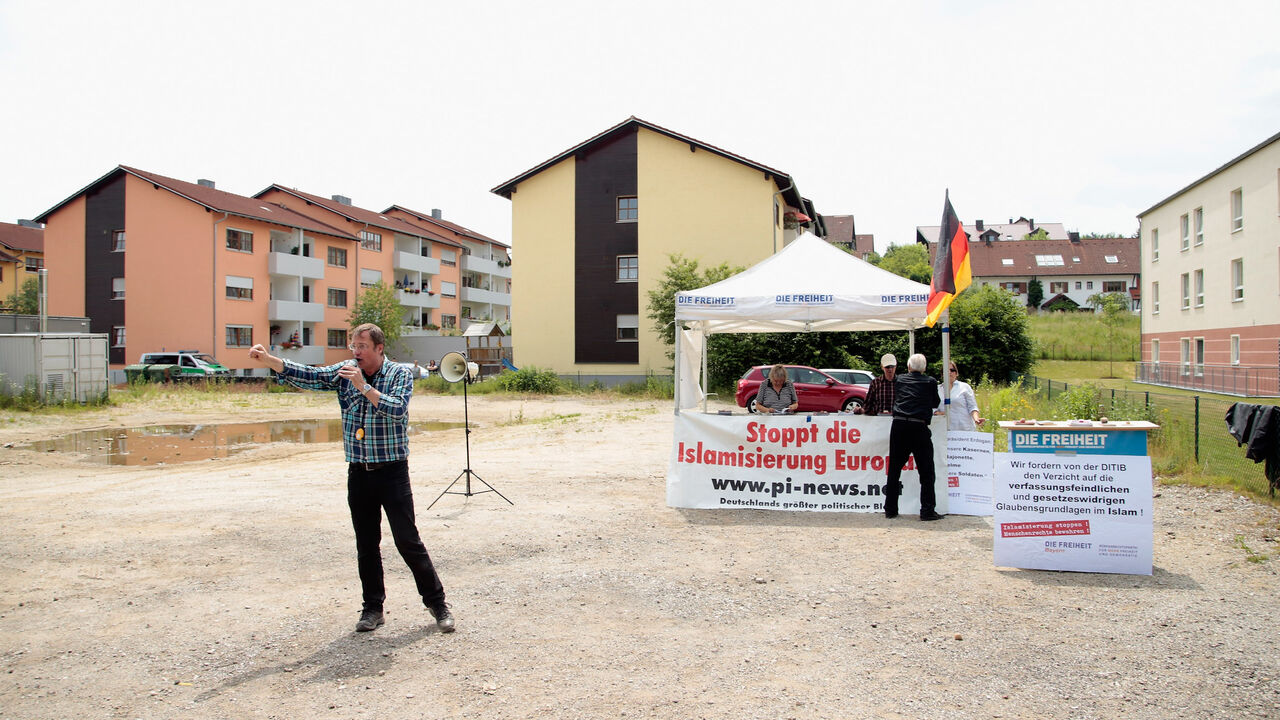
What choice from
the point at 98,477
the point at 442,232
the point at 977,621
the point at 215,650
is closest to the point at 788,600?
the point at 977,621

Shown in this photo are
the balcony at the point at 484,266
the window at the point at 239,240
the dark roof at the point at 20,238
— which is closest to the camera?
the window at the point at 239,240

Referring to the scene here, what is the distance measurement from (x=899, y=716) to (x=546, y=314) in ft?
116

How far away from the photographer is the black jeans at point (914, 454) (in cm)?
864

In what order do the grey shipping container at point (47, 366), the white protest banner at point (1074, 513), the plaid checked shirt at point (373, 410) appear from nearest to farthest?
the plaid checked shirt at point (373, 410) → the white protest banner at point (1074, 513) → the grey shipping container at point (47, 366)

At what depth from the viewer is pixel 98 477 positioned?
1260cm

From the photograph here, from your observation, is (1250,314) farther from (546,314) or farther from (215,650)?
(215,650)

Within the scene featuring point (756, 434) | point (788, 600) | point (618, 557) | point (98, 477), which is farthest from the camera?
point (98, 477)

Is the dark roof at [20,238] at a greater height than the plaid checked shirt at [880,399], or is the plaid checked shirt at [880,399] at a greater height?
the dark roof at [20,238]

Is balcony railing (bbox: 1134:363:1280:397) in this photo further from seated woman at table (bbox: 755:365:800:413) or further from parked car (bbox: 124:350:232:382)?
parked car (bbox: 124:350:232:382)

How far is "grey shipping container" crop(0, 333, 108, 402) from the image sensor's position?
80.5ft

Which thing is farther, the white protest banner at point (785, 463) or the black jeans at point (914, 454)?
the white protest banner at point (785, 463)

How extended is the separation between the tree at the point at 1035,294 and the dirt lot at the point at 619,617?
83.5 metres

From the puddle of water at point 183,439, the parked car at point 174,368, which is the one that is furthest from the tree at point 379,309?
the puddle of water at point 183,439

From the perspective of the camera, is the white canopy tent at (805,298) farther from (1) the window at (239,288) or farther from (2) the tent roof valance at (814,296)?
(1) the window at (239,288)
